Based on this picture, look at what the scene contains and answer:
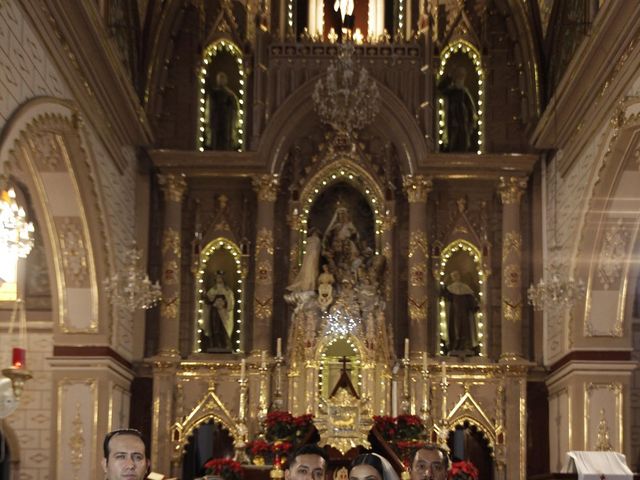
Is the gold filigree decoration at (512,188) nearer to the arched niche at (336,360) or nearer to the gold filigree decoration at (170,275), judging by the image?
the arched niche at (336,360)

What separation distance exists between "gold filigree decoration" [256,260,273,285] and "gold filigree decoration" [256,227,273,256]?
0.19 m

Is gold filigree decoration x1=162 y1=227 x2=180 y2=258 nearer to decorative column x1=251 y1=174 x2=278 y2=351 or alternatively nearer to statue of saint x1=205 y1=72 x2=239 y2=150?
decorative column x1=251 y1=174 x2=278 y2=351

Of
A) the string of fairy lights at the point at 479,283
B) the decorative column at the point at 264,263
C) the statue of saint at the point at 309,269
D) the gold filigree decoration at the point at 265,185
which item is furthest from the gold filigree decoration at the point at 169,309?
the string of fairy lights at the point at 479,283

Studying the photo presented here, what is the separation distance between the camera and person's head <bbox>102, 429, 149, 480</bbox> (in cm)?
579

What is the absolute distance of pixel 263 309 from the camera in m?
20.7

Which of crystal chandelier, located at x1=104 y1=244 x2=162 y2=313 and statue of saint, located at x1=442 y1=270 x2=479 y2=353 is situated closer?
crystal chandelier, located at x1=104 y1=244 x2=162 y2=313

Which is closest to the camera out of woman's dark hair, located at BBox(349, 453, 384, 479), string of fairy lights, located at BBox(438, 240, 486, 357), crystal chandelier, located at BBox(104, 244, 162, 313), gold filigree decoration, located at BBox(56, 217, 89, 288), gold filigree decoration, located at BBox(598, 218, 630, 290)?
woman's dark hair, located at BBox(349, 453, 384, 479)

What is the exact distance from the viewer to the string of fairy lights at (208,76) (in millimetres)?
21750

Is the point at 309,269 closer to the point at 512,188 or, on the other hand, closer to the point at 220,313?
the point at 220,313

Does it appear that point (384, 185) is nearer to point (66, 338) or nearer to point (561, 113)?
point (561, 113)

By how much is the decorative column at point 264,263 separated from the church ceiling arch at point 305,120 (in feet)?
1.10

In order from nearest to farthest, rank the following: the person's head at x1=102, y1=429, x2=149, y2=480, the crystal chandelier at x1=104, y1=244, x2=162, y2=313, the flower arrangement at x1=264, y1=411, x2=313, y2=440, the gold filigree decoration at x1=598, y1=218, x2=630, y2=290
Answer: the person's head at x1=102, y1=429, x2=149, y2=480 → the flower arrangement at x1=264, y1=411, x2=313, y2=440 → the crystal chandelier at x1=104, y1=244, x2=162, y2=313 → the gold filigree decoration at x1=598, y1=218, x2=630, y2=290

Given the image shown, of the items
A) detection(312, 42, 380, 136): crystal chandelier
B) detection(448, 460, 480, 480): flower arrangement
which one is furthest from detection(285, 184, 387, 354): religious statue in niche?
detection(448, 460, 480, 480): flower arrangement

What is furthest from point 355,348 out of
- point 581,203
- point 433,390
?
point 581,203
